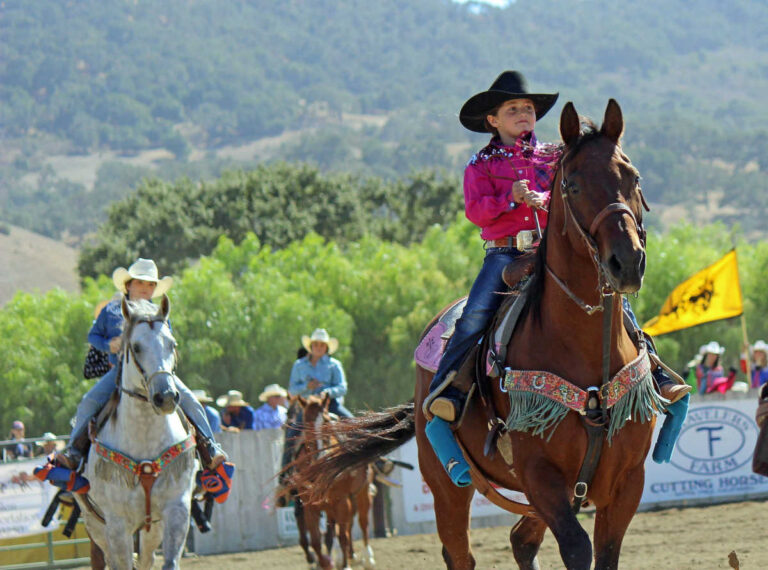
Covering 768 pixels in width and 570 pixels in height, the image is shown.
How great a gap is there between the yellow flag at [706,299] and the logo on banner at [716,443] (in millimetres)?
1734

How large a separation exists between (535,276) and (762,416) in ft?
10.8

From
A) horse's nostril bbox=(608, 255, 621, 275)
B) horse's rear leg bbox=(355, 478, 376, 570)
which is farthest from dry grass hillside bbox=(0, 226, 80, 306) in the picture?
horse's nostril bbox=(608, 255, 621, 275)

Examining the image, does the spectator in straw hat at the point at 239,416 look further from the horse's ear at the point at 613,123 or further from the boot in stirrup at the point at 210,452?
the horse's ear at the point at 613,123

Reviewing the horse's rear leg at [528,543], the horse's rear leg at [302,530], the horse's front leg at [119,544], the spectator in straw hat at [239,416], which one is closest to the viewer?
the horse's rear leg at [528,543]

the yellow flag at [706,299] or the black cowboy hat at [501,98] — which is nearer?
the black cowboy hat at [501,98]

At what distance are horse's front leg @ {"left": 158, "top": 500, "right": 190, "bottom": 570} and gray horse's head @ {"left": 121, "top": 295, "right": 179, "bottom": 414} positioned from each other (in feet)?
2.81

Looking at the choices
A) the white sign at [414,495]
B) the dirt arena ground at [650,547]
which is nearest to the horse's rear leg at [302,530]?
the dirt arena ground at [650,547]

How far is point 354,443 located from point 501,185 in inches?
92.2

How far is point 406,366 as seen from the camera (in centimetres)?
3272

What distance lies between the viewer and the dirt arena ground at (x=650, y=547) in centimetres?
1102

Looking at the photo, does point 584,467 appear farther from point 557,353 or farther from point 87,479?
point 87,479

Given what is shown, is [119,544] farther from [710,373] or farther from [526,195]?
[710,373]

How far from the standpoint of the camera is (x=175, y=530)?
26.4 ft

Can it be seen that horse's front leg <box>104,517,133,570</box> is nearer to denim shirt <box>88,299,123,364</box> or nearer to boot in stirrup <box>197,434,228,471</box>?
boot in stirrup <box>197,434,228,471</box>
